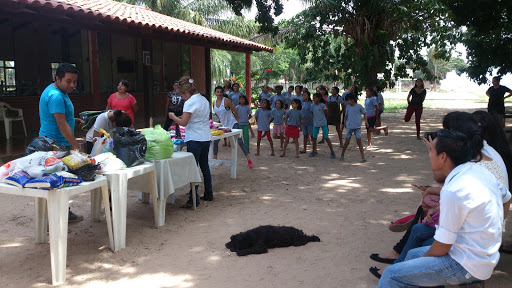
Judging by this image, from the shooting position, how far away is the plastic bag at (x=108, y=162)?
4.09 meters

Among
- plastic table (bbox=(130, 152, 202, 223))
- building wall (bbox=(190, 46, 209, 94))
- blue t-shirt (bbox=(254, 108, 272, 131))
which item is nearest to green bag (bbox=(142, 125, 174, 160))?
plastic table (bbox=(130, 152, 202, 223))

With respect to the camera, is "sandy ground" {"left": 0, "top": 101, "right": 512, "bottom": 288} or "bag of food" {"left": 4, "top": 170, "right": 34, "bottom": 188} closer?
"bag of food" {"left": 4, "top": 170, "right": 34, "bottom": 188}

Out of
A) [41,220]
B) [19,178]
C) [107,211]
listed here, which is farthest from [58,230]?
[41,220]

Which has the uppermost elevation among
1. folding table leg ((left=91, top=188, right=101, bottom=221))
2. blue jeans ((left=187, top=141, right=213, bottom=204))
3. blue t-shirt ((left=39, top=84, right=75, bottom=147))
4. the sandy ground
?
blue t-shirt ((left=39, top=84, right=75, bottom=147))

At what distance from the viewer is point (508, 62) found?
14086mm

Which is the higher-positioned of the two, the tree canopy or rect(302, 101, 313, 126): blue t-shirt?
the tree canopy

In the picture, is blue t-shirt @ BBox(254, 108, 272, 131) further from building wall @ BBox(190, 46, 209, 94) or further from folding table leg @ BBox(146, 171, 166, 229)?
building wall @ BBox(190, 46, 209, 94)

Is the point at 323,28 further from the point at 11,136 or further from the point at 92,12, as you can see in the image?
the point at 11,136

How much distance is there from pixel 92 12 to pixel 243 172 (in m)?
4.30

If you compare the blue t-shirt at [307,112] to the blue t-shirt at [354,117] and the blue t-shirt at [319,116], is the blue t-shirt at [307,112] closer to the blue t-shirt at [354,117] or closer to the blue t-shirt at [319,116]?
the blue t-shirt at [319,116]

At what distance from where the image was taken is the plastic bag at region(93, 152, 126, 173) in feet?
13.4

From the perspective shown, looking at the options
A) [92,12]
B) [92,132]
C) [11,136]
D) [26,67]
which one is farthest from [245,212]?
[26,67]

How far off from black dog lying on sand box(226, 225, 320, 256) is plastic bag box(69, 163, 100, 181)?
1.41 metres

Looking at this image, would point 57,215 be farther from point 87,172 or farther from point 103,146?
point 103,146
